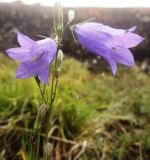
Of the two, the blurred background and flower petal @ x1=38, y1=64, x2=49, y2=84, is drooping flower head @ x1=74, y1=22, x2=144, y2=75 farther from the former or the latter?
the blurred background

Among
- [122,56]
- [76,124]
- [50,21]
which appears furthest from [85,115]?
[50,21]

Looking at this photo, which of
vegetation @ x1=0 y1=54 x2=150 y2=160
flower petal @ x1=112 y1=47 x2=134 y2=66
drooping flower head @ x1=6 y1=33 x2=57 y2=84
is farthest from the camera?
vegetation @ x1=0 y1=54 x2=150 y2=160

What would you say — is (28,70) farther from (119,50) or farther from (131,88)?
(131,88)

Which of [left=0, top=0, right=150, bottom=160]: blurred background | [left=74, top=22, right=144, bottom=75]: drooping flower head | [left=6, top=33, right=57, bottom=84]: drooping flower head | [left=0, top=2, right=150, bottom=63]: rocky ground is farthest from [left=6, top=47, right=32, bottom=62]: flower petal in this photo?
[left=0, top=2, right=150, bottom=63]: rocky ground

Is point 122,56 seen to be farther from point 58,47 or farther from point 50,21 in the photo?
point 50,21

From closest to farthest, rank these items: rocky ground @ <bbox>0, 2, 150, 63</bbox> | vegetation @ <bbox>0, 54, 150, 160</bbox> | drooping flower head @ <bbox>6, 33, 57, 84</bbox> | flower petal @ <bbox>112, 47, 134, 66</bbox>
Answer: drooping flower head @ <bbox>6, 33, 57, 84</bbox> < flower petal @ <bbox>112, 47, 134, 66</bbox> < vegetation @ <bbox>0, 54, 150, 160</bbox> < rocky ground @ <bbox>0, 2, 150, 63</bbox>

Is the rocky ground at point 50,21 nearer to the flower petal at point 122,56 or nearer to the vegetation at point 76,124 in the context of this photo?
the vegetation at point 76,124

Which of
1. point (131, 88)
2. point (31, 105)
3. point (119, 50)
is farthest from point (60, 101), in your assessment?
point (119, 50)
